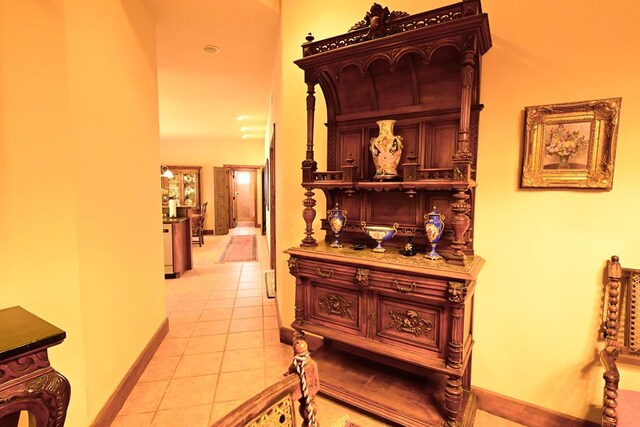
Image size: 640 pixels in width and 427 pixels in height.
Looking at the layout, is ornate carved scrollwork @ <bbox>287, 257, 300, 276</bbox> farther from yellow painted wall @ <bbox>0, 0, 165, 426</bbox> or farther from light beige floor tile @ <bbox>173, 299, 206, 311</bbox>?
light beige floor tile @ <bbox>173, 299, 206, 311</bbox>

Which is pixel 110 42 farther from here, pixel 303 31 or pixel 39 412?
pixel 39 412

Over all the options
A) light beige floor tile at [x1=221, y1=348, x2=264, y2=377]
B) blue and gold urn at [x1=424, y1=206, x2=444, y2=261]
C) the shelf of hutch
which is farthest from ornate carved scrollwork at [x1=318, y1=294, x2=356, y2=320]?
the shelf of hutch

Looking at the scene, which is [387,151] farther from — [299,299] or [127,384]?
[127,384]

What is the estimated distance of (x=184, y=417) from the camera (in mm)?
1980

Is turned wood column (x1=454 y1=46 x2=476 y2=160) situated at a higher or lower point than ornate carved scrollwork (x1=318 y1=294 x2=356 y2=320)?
higher

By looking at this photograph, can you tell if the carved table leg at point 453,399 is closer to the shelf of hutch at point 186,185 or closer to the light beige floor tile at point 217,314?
the light beige floor tile at point 217,314

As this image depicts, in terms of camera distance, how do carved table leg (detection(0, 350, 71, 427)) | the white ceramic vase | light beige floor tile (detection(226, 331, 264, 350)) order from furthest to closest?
light beige floor tile (detection(226, 331, 264, 350))
the white ceramic vase
carved table leg (detection(0, 350, 71, 427))

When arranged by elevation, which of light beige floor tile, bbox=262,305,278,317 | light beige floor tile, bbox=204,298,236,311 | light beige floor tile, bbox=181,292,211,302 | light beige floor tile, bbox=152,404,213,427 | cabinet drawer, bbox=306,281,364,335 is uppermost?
cabinet drawer, bbox=306,281,364,335

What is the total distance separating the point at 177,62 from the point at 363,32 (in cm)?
293

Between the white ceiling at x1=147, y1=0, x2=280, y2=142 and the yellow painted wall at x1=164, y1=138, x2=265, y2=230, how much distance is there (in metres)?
2.87

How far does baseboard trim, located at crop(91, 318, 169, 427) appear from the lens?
1.85 meters

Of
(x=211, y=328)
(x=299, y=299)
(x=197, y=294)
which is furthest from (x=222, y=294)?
(x=299, y=299)

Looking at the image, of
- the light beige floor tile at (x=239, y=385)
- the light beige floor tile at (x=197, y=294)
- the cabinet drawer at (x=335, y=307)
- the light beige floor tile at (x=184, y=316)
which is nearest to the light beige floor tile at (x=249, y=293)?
the light beige floor tile at (x=197, y=294)

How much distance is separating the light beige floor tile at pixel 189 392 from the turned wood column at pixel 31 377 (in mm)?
1108
